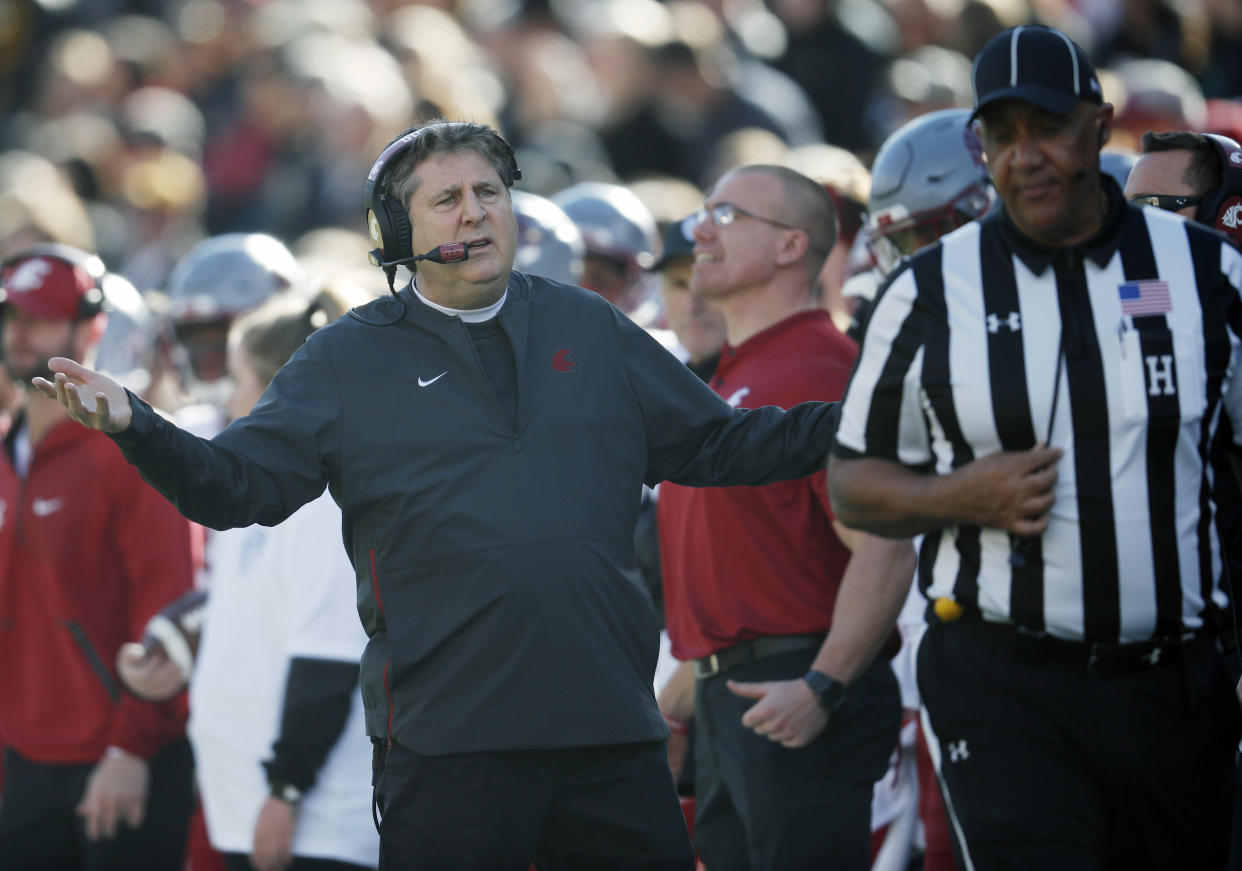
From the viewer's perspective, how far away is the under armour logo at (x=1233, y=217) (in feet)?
13.3

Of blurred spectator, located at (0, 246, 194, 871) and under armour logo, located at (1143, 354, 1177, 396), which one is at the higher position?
under armour logo, located at (1143, 354, 1177, 396)

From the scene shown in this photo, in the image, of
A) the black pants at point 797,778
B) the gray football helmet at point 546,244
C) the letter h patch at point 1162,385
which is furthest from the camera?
the gray football helmet at point 546,244

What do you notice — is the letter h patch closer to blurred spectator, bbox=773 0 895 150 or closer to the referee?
the referee

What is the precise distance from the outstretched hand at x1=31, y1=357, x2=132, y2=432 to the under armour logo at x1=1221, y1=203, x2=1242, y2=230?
8.09 ft

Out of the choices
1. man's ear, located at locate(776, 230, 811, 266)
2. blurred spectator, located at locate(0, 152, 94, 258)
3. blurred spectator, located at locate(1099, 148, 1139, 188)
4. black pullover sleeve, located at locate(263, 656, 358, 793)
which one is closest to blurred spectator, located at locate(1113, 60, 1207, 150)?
blurred spectator, located at locate(1099, 148, 1139, 188)

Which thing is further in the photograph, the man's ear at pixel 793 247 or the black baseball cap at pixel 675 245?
the black baseball cap at pixel 675 245

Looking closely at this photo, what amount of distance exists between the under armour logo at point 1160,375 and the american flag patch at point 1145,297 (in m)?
0.09

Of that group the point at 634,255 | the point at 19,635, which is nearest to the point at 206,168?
the point at 634,255

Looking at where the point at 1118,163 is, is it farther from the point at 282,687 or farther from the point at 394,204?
the point at 282,687

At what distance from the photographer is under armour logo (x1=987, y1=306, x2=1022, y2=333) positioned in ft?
11.3

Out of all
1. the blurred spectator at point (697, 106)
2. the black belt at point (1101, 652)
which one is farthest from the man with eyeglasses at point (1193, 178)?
the blurred spectator at point (697, 106)

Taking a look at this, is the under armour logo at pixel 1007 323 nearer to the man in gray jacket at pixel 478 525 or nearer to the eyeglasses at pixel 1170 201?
the man in gray jacket at pixel 478 525

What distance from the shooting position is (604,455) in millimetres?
3971

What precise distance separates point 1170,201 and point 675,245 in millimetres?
2301
